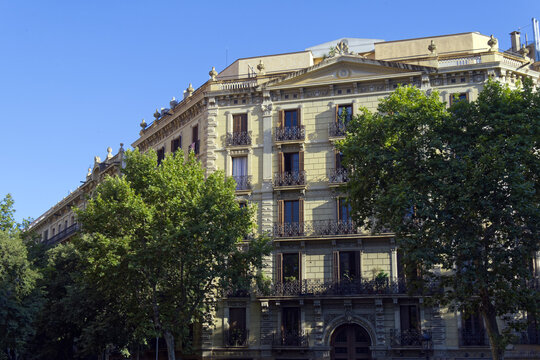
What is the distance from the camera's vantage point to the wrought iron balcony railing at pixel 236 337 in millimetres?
33438

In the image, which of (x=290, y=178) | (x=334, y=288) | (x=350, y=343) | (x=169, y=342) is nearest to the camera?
(x=169, y=342)

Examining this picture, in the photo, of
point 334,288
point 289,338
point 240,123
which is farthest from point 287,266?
point 240,123

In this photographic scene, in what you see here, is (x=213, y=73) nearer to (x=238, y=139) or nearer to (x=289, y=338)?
(x=238, y=139)

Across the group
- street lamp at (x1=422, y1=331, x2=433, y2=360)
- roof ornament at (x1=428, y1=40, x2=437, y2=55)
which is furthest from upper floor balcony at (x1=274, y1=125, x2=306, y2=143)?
street lamp at (x1=422, y1=331, x2=433, y2=360)

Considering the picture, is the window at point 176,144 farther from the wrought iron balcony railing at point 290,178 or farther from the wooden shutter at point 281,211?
the wooden shutter at point 281,211

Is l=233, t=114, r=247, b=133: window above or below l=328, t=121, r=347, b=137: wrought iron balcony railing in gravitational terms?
above

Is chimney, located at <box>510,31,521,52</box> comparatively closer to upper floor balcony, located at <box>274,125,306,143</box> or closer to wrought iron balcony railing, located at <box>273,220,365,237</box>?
upper floor balcony, located at <box>274,125,306,143</box>

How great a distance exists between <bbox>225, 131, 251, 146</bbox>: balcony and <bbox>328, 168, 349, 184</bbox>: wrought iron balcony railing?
5.04 metres

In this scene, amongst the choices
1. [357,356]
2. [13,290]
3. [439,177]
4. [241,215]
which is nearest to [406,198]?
[439,177]

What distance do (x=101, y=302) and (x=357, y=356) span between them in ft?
45.1

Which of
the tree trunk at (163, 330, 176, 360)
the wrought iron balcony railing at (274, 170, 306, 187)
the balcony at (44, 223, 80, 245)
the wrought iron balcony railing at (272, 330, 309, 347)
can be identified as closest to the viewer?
the tree trunk at (163, 330, 176, 360)

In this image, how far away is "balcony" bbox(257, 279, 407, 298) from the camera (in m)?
32.1

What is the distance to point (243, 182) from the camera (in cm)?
3597

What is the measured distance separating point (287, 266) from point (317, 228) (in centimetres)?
247
